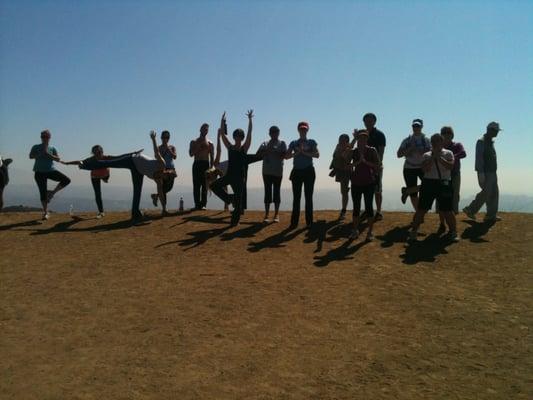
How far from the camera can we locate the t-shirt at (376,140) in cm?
1069

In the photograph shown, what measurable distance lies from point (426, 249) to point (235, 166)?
4.99 metres

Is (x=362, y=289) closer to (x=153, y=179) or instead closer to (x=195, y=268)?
(x=195, y=268)

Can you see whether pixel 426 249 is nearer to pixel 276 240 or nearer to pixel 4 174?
pixel 276 240

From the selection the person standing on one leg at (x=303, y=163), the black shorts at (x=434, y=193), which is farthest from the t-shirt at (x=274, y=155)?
the black shorts at (x=434, y=193)

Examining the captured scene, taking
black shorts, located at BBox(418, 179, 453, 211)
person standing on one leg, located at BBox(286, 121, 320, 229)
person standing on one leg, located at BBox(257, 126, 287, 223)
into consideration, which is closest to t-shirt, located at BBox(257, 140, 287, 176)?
person standing on one leg, located at BBox(257, 126, 287, 223)

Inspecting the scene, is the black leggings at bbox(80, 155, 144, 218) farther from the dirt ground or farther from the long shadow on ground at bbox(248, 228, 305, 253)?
the long shadow on ground at bbox(248, 228, 305, 253)

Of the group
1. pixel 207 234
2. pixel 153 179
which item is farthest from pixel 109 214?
pixel 207 234

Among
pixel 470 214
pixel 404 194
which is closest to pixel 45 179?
pixel 404 194

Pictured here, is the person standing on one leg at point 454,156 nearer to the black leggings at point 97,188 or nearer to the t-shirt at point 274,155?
the t-shirt at point 274,155

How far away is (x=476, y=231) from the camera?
35.2 feet

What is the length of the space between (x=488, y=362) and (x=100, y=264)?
7.08m

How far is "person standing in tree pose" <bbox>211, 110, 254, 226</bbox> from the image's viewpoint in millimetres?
11242

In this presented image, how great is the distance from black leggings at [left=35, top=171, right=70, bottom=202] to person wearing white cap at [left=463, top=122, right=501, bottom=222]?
11.2m

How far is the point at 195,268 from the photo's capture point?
8.52 meters
